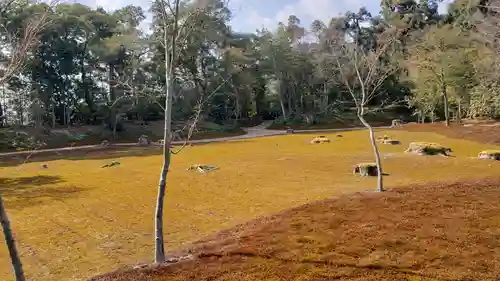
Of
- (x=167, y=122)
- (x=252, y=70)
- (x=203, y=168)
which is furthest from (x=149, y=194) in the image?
(x=252, y=70)

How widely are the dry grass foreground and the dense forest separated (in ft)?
35.2

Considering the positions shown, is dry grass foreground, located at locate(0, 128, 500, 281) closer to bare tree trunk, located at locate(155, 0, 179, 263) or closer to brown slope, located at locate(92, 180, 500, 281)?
bare tree trunk, located at locate(155, 0, 179, 263)

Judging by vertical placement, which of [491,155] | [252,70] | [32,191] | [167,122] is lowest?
[32,191]

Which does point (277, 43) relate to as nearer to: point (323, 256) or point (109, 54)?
point (109, 54)

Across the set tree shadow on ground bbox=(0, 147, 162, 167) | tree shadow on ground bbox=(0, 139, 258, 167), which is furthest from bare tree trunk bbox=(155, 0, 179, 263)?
tree shadow on ground bbox=(0, 147, 162, 167)

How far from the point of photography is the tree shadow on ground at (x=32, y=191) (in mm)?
17062

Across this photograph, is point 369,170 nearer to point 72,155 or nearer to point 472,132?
point 472,132

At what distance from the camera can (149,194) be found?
17.1 meters

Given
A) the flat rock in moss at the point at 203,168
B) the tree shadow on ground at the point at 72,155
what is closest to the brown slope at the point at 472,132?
the flat rock in moss at the point at 203,168

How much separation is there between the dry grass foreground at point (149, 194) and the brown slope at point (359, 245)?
1.57 meters

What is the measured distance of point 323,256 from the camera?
8992 mm

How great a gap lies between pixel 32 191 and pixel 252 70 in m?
41.1

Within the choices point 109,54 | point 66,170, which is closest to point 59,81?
point 109,54

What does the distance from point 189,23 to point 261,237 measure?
5224 millimetres
